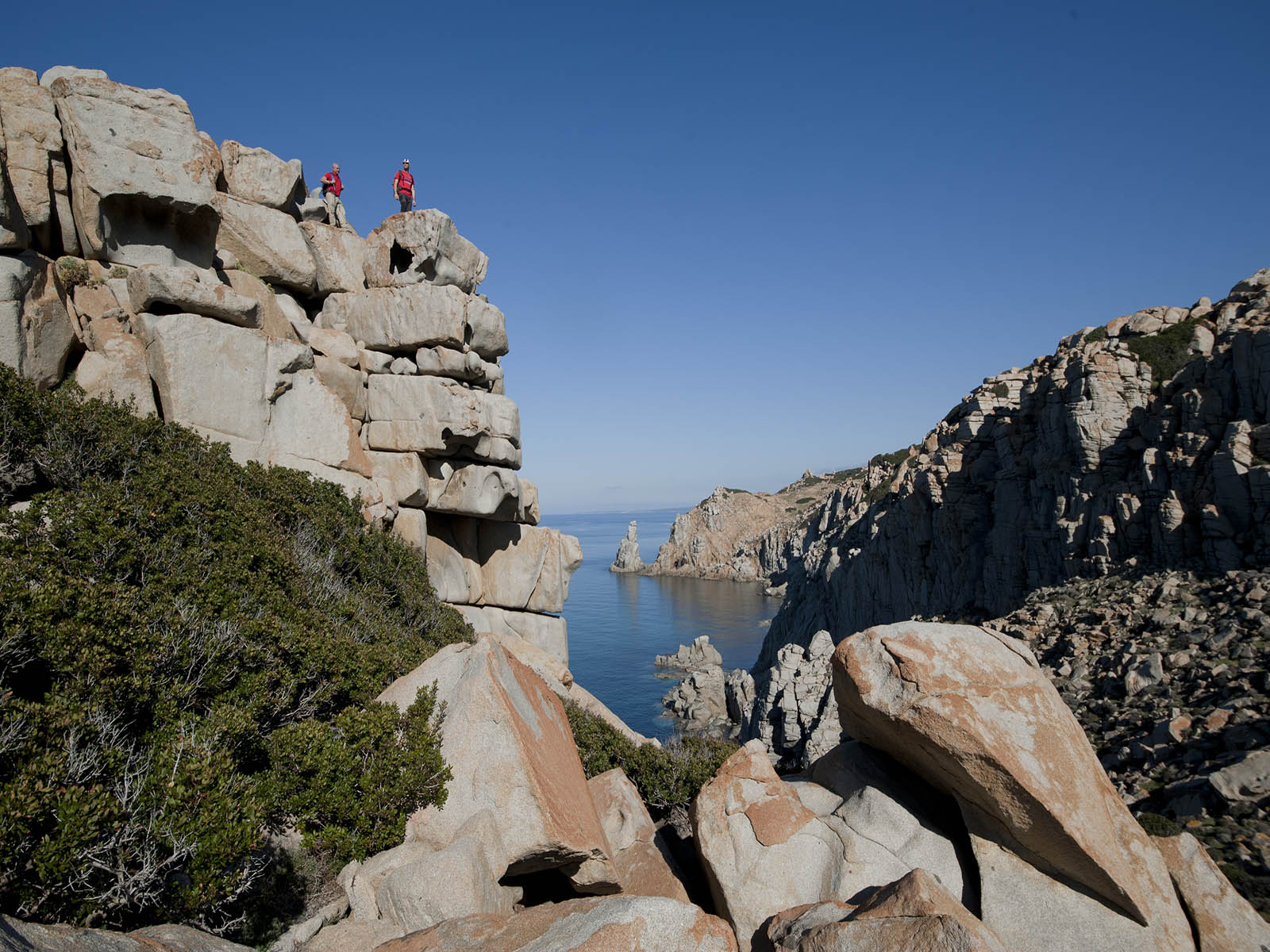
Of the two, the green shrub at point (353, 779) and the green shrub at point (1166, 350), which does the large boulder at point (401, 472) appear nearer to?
the green shrub at point (353, 779)

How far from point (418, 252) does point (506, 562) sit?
13598 mm

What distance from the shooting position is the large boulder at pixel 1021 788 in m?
8.33

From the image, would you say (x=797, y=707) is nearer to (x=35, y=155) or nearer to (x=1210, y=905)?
(x=1210, y=905)

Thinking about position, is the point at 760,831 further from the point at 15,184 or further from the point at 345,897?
the point at 15,184

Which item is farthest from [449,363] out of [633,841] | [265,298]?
[633,841]

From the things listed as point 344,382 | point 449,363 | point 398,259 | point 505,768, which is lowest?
point 505,768

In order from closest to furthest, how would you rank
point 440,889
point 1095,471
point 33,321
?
point 440,889 → point 33,321 → point 1095,471

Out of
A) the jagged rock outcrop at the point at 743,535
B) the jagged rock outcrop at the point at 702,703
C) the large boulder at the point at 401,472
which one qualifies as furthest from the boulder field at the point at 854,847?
the jagged rock outcrop at the point at 743,535

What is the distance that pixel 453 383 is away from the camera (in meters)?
27.1

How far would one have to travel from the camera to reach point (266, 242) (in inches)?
993

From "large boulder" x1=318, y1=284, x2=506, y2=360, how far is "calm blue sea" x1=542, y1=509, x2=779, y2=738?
41172mm

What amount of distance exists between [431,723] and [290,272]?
2188 cm

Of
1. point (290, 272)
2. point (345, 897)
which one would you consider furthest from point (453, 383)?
point (345, 897)

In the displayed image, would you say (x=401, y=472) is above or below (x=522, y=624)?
above
